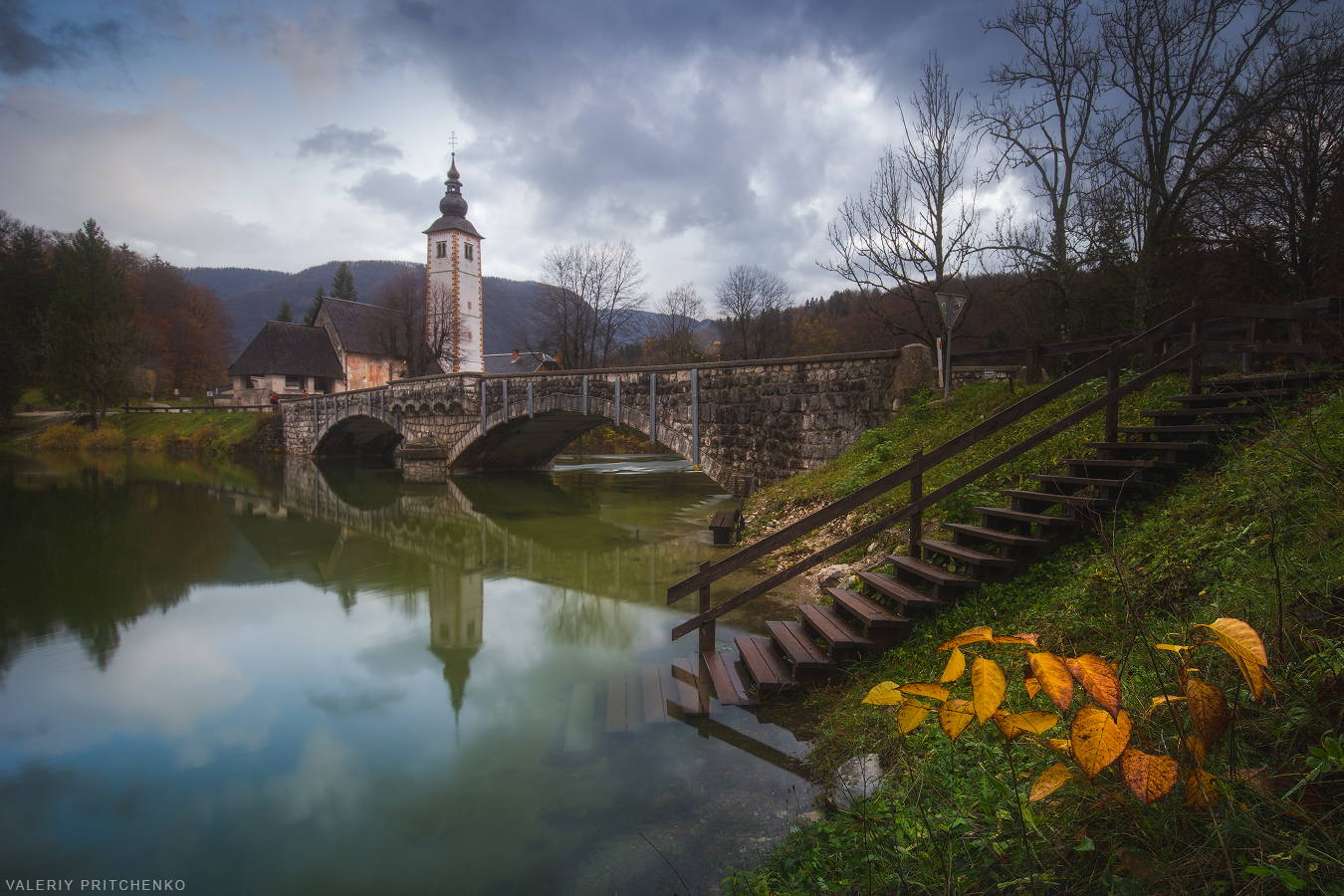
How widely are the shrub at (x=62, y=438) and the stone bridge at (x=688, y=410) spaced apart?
2297cm

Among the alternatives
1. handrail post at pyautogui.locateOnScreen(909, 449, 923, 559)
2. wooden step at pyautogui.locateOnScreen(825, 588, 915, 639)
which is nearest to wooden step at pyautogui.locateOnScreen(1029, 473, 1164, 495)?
handrail post at pyautogui.locateOnScreen(909, 449, 923, 559)

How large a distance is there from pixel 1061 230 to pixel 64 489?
2694 cm

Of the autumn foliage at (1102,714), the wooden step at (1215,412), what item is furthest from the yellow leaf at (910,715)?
the wooden step at (1215,412)

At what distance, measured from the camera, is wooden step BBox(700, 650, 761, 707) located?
4590mm

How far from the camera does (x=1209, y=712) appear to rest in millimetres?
1728

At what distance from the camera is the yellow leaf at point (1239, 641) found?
1.63 meters

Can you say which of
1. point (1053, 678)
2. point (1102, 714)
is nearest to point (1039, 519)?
point (1102, 714)

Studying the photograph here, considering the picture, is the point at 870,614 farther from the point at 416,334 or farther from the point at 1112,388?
the point at 416,334

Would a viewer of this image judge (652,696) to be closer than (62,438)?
Yes

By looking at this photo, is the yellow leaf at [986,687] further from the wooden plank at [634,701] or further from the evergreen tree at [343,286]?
the evergreen tree at [343,286]

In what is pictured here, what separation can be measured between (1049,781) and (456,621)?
6.87m

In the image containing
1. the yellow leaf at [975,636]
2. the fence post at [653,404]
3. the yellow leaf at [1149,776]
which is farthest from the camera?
the fence post at [653,404]

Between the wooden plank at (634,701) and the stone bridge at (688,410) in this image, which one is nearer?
the wooden plank at (634,701)

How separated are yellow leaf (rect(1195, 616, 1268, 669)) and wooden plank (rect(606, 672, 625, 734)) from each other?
144 inches
